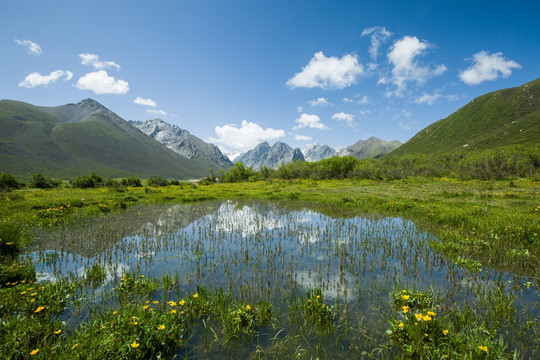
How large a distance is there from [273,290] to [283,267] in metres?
1.69

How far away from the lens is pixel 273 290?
7.26m

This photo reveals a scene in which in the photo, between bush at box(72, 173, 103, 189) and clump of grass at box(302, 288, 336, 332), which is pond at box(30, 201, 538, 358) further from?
bush at box(72, 173, 103, 189)

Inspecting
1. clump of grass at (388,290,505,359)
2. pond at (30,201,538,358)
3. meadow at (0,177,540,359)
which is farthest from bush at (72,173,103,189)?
clump of grass at (388,290,505,359)

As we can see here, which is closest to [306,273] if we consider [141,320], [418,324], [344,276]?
[344,276]

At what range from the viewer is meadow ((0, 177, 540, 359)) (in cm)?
459

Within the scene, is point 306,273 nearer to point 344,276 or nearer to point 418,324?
A: point 344,276

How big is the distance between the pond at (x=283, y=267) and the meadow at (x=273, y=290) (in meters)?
0.06

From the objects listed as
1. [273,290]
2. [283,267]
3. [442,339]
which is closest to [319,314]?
[273,290]

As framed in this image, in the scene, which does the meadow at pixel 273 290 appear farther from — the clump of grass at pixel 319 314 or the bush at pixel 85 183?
the bush at pixel 85 183

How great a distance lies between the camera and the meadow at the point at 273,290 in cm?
459

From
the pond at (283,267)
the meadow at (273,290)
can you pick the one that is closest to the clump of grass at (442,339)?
the meadow at (273,290)

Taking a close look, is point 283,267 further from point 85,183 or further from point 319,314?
point 85,183

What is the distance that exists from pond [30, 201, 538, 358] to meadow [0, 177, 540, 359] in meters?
0.06

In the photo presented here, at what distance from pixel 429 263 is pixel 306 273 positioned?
5.44m
